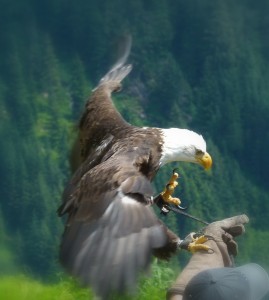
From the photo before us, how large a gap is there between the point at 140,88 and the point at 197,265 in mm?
14854

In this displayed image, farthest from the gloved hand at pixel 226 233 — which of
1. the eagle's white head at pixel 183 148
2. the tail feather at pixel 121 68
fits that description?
the tail feather at pixel 121 68

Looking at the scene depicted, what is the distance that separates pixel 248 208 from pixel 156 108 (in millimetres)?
4125

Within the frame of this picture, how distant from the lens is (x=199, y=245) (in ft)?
13.7

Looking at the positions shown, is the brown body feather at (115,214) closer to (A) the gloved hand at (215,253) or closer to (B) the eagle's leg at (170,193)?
(A) the gloved hand at (215,253)

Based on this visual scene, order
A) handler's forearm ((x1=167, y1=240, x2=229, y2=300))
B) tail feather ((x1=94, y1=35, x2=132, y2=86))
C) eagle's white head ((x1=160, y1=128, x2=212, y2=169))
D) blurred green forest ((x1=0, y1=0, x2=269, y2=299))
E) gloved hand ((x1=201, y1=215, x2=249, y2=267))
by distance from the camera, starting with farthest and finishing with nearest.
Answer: blurred green forest ((x1=0, y1=0, x2=269, y2=299))
tail feather ((x1=94, y1=35, x2=132, y2=86))
eagle's white head ((x1=160, y1=128, x2=212, y2=169))
gloved hand ((x1=201, y1=215, x2=249, y2=267))
handler's forearm ((x1=167, y1=240, x2=229, y2=300))

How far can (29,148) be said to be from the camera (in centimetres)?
1994

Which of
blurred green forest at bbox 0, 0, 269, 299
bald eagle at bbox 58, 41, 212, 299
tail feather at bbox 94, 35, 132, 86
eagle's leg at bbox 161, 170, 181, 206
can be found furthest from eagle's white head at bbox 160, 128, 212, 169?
blurred green forest at bbox 0, 0, 269, 299

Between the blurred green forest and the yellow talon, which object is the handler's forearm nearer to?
the yellow talon

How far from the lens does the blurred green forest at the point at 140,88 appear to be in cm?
1670

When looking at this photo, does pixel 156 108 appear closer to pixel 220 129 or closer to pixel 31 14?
pixel 220 129

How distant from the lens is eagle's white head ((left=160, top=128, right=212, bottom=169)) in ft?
14.6

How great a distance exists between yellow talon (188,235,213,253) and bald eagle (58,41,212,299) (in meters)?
0.09

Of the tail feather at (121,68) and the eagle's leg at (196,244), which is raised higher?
the eagle's leg at (196,244)

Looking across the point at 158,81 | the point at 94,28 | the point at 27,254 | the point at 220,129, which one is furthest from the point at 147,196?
the point at 94,28
